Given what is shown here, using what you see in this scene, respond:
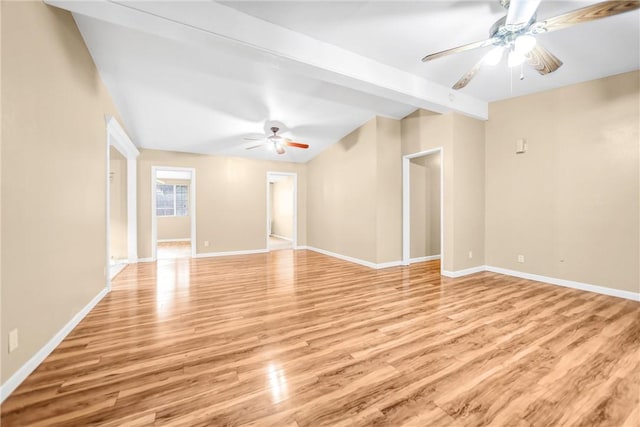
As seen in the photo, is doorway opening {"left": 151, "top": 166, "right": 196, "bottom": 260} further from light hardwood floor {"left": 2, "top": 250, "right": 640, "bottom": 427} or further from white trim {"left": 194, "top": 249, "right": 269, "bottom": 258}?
light hardwood floor {"left": 2, "top": 250, "right": 640, "bottom": 427}

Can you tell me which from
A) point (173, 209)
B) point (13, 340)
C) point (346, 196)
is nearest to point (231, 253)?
point (346, 196)

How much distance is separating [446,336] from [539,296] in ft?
6.64

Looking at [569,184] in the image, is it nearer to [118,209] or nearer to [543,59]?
[543,59]

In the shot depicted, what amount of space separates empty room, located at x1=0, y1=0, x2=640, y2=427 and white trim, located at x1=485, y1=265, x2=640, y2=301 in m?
0.05

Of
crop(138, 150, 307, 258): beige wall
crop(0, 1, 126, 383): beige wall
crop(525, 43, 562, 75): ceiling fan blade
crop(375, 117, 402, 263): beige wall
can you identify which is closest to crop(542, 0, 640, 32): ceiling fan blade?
crop(525, 43, 562, 75): ceiling fan blade

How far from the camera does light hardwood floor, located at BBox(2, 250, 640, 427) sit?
143cm

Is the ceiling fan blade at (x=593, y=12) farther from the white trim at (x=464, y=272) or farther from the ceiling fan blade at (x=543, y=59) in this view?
the white trim at (x=464, y=272)

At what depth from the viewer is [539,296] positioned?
332 cm

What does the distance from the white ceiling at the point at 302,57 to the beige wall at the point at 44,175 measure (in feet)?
1.29

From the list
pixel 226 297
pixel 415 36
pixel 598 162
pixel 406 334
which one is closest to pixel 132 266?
pixel 226 297

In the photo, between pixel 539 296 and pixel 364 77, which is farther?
pixel 539 296

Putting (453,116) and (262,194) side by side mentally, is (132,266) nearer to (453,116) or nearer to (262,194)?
(262,194)

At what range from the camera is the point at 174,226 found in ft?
30.5

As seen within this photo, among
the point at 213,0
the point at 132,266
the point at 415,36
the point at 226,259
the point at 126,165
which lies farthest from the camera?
the point at 226,259
